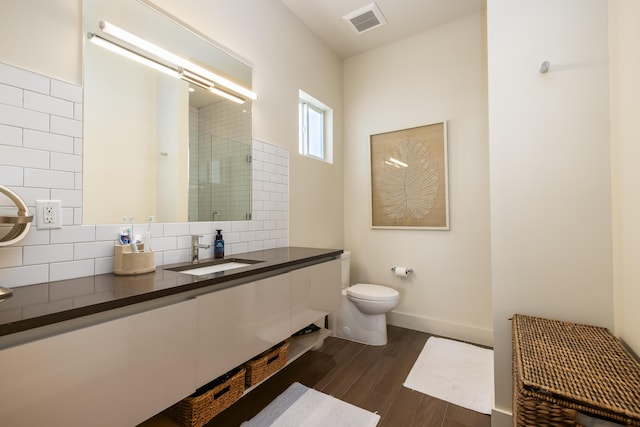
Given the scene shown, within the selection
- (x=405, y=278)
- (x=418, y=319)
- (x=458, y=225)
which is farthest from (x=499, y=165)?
(x=418, y=319)

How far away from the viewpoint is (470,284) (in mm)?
2602

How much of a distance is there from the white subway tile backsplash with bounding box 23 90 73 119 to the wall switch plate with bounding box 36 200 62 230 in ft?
1.23

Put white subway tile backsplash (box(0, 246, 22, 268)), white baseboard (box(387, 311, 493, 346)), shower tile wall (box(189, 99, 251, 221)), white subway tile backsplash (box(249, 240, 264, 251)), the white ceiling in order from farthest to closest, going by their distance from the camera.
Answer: white baseboard (box(387, 311, 493, 346)) < the white ceiling < white subway tile backsplash (box(249, 240, 264, 251)) < shower tile wall (box(189, 99, 251, 221)) < white subway tile backsplash (box(0, 246, 22, 268))

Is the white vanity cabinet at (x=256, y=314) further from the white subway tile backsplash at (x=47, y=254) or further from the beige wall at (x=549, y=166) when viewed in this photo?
the beige wall at (x=549, y=166)

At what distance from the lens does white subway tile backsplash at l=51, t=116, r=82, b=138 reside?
120cm

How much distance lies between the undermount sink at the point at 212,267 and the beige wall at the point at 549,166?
146 centimetres

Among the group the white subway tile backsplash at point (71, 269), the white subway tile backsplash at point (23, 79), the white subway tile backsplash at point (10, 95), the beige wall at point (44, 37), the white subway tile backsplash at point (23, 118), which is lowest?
the white subway tile backsplash at point (71, 269)

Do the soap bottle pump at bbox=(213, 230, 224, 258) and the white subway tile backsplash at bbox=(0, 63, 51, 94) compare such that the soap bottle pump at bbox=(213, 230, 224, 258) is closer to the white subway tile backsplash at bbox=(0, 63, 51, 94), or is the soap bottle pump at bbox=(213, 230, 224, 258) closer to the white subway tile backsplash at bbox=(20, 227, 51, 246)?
the white subway tile backsplash at bbox=(20, 227, 51, 246)

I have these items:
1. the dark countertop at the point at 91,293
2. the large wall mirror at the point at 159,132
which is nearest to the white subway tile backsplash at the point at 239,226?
the large wall mirror at the point at 159,132

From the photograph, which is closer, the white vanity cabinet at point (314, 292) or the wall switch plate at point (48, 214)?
the wall switch plate at point (48, 214)

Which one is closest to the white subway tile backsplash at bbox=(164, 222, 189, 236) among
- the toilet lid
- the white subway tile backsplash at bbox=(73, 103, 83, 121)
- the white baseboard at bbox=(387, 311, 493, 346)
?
the white subway tile backsplash at bbox=(73, 103, 83, 121)

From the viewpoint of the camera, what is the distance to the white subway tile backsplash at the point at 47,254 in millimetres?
1114

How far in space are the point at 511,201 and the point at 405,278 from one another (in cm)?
156

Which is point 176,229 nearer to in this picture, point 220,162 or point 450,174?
point 220,162
